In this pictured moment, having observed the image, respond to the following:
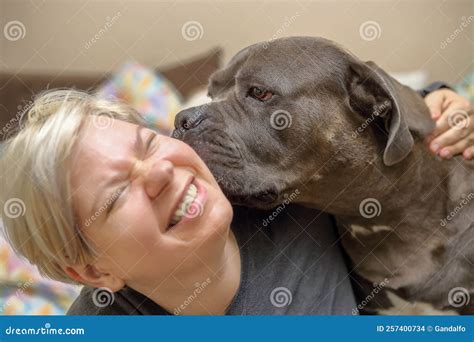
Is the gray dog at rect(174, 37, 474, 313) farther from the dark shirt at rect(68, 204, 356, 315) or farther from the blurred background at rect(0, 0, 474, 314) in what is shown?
the blurred background at rect(0, 0, 474, 314)

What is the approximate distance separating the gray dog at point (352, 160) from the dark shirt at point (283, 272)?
0.09 meters

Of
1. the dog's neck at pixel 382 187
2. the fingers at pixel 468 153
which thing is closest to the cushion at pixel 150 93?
the dog's neck at pixel 382 187

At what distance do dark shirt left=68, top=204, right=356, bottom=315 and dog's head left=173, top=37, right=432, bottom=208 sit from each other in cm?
Result: 16

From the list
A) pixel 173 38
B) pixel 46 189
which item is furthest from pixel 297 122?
pixel 173 38

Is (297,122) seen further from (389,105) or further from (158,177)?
(158,177)

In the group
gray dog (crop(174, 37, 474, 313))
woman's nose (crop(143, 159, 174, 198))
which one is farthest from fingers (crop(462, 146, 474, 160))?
woman's nose (crop(143, 159, 174, 198))

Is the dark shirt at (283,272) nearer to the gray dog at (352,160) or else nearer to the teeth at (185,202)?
the gray dog at (352,160)

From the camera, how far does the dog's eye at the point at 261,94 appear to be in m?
1.49

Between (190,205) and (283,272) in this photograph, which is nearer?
(190,205)

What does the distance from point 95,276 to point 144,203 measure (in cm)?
26

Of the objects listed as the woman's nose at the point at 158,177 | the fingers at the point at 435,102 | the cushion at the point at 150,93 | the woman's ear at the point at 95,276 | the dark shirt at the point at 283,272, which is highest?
the fingers at the point at 435,102

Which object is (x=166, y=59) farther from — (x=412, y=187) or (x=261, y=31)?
(x=412, y=187)

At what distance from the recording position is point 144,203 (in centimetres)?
131

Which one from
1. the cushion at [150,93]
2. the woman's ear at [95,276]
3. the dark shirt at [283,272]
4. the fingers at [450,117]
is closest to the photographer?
the woman's ear at [95,276]
